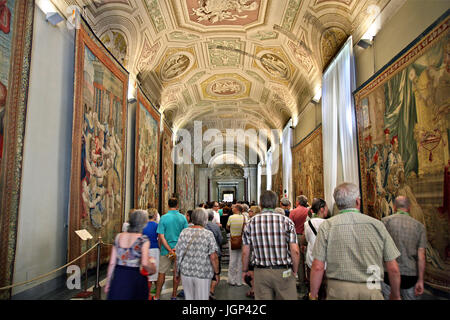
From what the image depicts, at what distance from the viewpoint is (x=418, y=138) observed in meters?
5.46

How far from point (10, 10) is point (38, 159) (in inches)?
98.6

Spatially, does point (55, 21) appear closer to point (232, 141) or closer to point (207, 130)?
point (207, 130)

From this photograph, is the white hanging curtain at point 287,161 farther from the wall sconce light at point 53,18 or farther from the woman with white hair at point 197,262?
the woman with white hair at point 197,262

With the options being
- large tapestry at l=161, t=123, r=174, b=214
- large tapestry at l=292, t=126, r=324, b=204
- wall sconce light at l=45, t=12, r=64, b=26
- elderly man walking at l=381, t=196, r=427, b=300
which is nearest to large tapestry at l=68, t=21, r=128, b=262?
wall sconce light at l=45, t=12, r=64, b=26

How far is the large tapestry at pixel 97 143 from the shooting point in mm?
6730

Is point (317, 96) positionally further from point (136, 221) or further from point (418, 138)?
point (136, 221)

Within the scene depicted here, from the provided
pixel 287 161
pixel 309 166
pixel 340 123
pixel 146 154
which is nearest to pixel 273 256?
pixel 340 123

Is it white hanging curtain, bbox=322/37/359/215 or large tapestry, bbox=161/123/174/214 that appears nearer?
white hanging curtain, bbox=322/37/359/215

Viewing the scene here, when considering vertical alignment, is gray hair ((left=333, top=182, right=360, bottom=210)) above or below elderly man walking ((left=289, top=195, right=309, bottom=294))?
above

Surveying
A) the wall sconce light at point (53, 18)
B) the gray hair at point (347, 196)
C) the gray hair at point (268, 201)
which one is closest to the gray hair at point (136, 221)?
the gray hair at point (268, 201)

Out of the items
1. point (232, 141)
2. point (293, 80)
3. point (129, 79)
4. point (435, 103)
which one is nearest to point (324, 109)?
point (293, 80)

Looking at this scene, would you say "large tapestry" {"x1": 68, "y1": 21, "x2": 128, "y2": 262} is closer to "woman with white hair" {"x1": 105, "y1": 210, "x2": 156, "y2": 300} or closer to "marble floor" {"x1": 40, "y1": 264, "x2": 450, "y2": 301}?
"marble floor" {"x1": 40, "y1": 264, "x2": 450, "y2": 301}

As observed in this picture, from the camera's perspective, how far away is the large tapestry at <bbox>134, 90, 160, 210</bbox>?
1152 cm

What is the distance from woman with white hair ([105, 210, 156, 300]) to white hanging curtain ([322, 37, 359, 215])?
632cm
